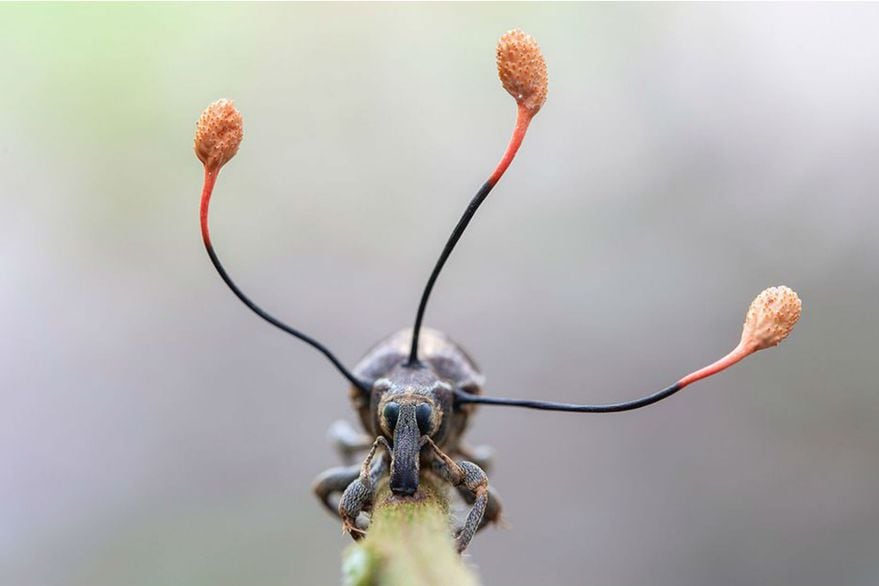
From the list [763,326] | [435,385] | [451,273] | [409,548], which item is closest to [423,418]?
[435,385]

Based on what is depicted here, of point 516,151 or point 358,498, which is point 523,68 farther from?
point 358,498

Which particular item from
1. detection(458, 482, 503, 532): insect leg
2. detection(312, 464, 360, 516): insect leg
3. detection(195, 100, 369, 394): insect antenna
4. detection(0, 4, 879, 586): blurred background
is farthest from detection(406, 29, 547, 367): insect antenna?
detection(0, 4, 879, 586): blurred background

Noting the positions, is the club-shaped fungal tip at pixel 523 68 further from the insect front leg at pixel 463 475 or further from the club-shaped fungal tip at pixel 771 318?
the insect front leg at pixel 463 475

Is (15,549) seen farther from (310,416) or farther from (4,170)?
(4,170)

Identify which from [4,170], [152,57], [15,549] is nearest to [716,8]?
[152,57]

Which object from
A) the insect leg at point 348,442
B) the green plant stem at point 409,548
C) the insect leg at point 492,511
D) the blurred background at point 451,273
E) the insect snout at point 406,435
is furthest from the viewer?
the blurred background at point 451,273

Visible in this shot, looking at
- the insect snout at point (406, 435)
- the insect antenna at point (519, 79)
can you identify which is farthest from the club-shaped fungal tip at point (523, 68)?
the insect snout at point (406, 435)
